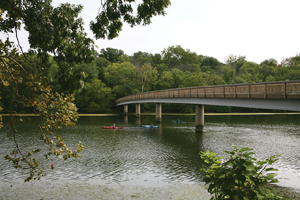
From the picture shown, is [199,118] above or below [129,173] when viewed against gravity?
above

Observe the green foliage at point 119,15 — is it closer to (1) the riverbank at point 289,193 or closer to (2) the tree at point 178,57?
(1) the riverbank at point 289,193

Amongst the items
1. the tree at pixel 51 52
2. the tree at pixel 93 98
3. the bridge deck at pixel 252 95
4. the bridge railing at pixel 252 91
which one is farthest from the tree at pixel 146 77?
the tree at pixel 51 52

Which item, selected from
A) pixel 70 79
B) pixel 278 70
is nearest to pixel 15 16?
pixel 70 79

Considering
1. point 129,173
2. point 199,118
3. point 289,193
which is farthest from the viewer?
point 199,118

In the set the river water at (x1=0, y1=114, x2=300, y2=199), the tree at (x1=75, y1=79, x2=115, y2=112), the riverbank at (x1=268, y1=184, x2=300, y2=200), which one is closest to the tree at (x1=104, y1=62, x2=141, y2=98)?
the tree at (x1=75, y1=79, x2=115, y2=112)

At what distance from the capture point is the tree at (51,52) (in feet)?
22.5

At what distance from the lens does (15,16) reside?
7.80 m

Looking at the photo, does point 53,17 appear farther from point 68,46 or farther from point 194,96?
point 194,96

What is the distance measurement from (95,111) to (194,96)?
4934 cm

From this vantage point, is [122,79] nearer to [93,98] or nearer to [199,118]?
[93,98]

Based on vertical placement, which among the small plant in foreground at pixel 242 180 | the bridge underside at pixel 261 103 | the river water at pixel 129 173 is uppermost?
the bridge underside at pixel 261 103

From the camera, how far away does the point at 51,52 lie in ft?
25.5

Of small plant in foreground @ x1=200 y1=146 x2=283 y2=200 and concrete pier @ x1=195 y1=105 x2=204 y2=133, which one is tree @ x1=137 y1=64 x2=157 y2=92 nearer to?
concrete pier @ x1=195 y1=105 x2=204 y2=133

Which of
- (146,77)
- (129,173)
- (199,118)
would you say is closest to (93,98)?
(146,77)
